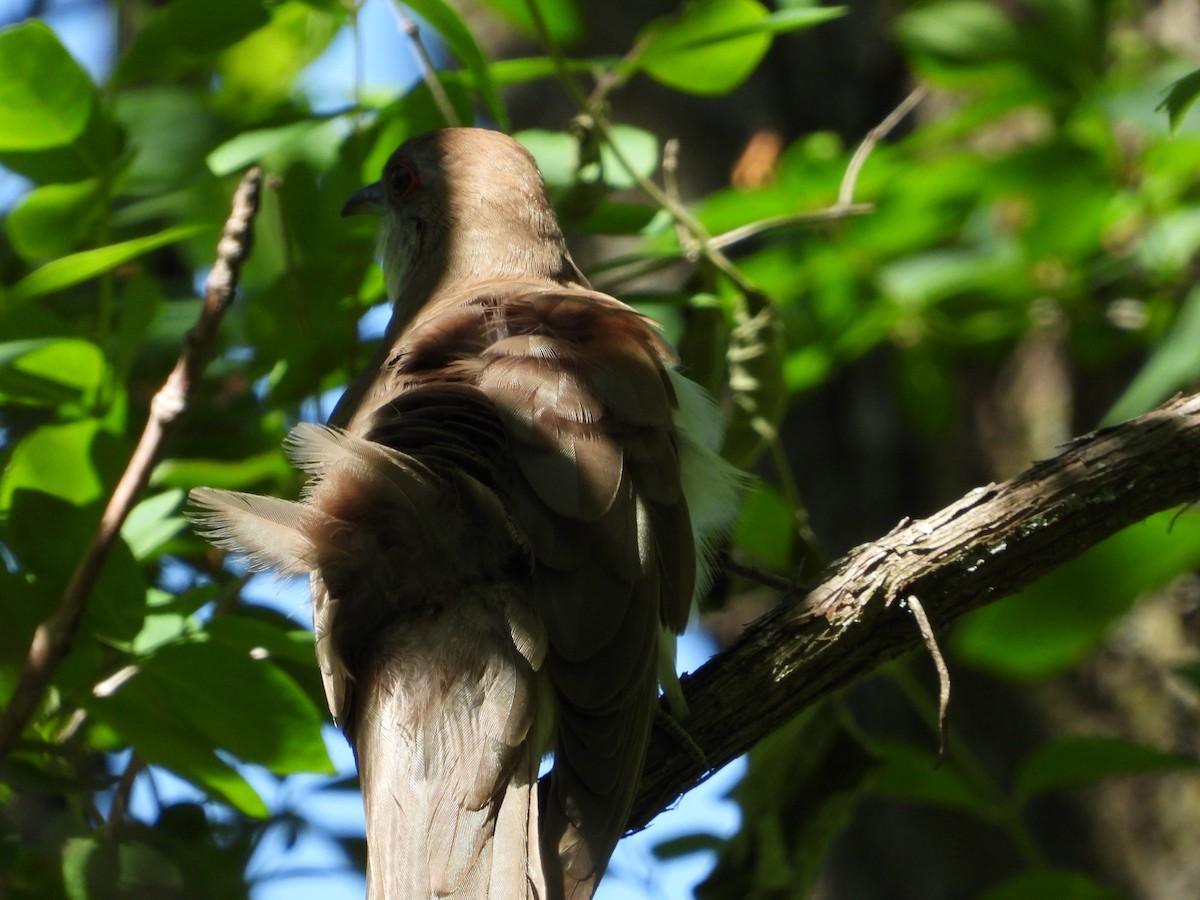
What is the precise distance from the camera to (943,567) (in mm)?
2863

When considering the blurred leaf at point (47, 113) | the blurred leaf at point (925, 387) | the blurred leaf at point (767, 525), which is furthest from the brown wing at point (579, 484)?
the blurred leaf at point (925, 387)

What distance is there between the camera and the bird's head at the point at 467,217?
14.1 ft

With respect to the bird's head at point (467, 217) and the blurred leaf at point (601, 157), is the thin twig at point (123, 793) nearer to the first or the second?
the bird's head at point (467, 217)

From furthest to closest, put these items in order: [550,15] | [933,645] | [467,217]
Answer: [467,217]
[550,15]
[933,645]

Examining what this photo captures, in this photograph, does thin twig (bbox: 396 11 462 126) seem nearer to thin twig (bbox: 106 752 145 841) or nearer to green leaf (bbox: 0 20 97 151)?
green leaf (bbox: 0 20 97 151)

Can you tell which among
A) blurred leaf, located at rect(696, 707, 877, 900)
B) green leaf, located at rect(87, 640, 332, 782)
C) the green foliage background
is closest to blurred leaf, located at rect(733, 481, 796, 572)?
the green foliage background

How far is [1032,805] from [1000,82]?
327 centimetres

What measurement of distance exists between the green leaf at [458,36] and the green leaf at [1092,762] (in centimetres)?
222

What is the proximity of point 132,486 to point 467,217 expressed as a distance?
195cm

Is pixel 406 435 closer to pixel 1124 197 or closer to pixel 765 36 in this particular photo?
pixel 765 36

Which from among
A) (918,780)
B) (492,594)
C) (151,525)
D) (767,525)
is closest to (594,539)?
(492,594)

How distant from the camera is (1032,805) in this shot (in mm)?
6121

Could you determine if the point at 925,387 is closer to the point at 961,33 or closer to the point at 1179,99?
the point at 961,33

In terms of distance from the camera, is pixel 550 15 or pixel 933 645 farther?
pixel 550 15
